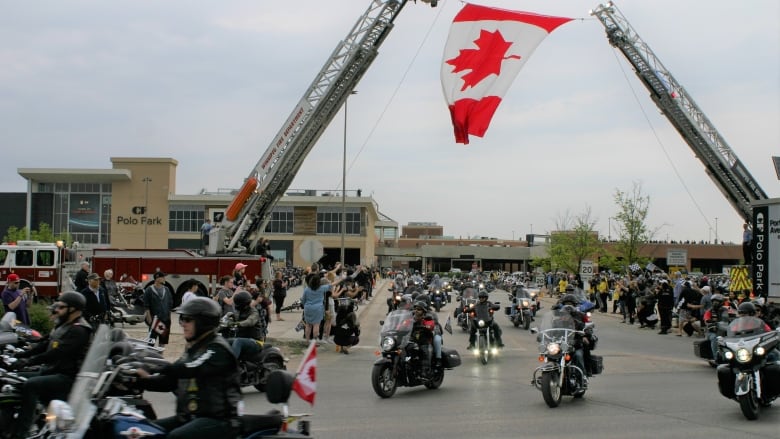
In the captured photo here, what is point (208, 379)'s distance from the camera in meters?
4.95

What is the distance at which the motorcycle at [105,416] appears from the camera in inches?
198

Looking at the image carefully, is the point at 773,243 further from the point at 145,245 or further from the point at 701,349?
the point at 145,245

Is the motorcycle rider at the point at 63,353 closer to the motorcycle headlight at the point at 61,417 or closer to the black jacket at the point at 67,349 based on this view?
the black jacket at the point at 67,349

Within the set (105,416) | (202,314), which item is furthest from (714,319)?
(105,416)

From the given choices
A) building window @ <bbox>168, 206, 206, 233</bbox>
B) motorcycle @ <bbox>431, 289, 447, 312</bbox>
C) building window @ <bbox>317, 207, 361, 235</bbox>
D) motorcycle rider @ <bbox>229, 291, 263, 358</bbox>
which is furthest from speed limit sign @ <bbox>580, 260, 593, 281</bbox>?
building window @ <bbox>168, 206, 206, 233</bbox>

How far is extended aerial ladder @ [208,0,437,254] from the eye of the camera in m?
24.1

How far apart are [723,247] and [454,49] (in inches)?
3189

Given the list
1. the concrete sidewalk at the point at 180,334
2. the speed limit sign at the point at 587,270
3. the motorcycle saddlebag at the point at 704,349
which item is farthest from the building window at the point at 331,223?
the motorcycle saddlebag at the point at 704,349

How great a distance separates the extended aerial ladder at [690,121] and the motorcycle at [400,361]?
1489cm

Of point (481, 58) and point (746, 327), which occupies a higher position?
point (481, 58)

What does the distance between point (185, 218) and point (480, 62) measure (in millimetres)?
71326

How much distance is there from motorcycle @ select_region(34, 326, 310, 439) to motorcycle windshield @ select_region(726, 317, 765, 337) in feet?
23.2

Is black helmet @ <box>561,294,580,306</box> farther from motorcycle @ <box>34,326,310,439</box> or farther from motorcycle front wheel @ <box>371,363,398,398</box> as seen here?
motorcycle @ <box>34,326,310,439</box>

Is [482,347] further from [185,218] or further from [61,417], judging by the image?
[185,218]
